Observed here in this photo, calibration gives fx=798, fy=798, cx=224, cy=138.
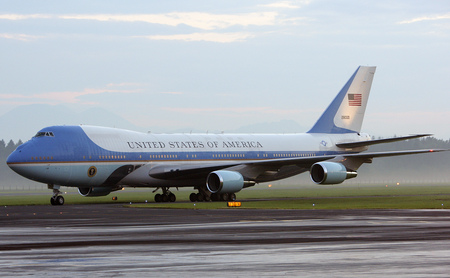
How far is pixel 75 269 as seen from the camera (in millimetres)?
13820

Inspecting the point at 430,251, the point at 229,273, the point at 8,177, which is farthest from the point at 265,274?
the point at 8,177

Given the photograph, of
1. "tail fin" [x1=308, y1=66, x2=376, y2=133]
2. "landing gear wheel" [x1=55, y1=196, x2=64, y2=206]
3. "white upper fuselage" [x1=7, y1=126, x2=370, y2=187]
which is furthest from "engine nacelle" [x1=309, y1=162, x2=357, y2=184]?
"landing gear wheel" [x1=55, y1=196, x2=64, y2=206]

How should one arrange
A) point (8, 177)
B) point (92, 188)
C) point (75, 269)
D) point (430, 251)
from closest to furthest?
point (75, 269), point (430, 251), point (92, 188), point (8, 177)

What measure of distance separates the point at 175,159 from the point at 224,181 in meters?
4.82

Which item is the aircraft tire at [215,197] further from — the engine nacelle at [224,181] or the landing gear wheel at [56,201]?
the landing gear wheel at [56,201]

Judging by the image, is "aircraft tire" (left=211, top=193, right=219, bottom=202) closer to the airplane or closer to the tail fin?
the airplane

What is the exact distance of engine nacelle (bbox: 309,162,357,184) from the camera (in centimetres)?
4584

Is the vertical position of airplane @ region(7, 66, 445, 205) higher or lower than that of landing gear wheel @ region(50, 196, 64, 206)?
higher

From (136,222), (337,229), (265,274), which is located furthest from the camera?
(136,222)

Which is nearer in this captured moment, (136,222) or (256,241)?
(256,241)

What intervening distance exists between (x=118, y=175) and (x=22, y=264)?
3209 centimetres

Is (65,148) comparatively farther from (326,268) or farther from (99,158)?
(326,268)

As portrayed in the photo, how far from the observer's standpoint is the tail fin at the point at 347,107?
58656 millimetres

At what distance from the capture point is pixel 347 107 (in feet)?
194
